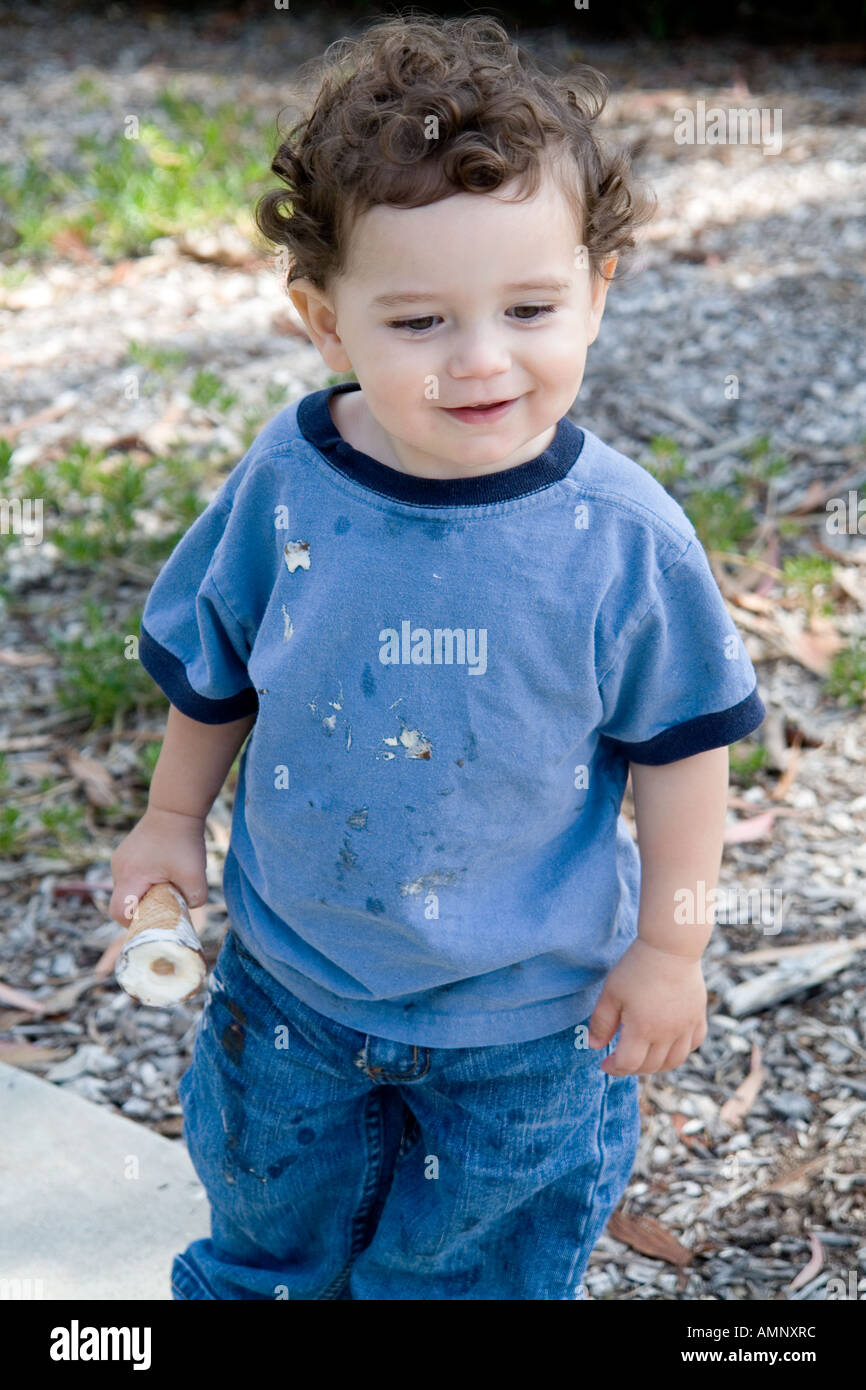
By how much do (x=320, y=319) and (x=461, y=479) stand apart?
243 millimetres

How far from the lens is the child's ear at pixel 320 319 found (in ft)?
4.88

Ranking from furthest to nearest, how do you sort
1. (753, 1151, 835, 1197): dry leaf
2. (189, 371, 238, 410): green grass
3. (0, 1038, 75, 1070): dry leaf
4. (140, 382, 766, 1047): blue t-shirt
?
1. (189, 371, 238, 410): green grass
2. (0, 1038, 75, 1070): dry leaf
3. (753, 1151, 835, 1197): dry leaf
4. (140, 382, 766, 1047): blue t-shirt

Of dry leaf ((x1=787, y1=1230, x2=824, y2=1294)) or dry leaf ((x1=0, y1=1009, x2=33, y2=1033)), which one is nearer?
dry leaf ((x1=787, y1=1230, x2=824, y2=1294))

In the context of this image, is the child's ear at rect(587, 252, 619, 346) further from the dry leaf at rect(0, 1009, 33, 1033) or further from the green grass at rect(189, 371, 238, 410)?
the green grass at rect(189, 371, 238, 410)

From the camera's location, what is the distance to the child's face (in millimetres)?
1314

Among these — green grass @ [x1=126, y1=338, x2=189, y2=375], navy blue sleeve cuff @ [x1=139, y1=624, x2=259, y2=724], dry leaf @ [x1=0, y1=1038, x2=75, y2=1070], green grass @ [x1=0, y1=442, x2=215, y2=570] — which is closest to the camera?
navy blue sleeve cuff @ [x1=139, y1=624, x2=259, y2=724]

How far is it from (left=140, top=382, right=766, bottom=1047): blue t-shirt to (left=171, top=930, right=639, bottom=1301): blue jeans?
6cm

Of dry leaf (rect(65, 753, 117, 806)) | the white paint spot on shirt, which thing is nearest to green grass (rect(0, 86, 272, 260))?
dry leaf (rect(65, 753, 117, 806))

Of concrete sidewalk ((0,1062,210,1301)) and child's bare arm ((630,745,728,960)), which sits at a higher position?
child's bare arm ((630,745,728,960))

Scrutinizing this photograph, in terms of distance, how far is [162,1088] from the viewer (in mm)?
2414

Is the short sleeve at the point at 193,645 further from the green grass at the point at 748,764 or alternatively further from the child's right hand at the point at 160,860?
the green grass at the point at 748,764

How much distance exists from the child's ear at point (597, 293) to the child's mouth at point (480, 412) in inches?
5.7

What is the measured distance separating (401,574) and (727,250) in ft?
13.6

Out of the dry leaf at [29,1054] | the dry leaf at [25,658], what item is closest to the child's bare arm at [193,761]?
the dry leaf at [29,1054]
